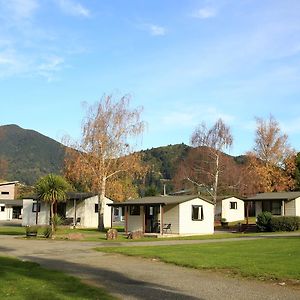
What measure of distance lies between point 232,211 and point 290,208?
16.6 meters

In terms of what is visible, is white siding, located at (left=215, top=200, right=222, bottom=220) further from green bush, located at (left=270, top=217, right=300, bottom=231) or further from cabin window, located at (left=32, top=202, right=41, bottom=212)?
cabin window, located at (left=32, top=202, right=41, bottom=212)

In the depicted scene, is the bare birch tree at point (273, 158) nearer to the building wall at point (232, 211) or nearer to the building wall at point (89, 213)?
the building wall at point (232, 211)

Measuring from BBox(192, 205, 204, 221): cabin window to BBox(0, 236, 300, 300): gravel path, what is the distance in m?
19.6

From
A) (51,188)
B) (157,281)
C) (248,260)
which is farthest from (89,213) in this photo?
(157,281)

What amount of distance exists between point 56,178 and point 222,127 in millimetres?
26222

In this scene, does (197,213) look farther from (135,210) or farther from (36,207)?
(36,207)

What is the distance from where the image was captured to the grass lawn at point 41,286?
9938 millimetres

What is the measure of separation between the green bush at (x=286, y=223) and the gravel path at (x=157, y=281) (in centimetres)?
2230

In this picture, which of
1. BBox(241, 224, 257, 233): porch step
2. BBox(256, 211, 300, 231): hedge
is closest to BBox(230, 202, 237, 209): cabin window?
BBox(241, 224, 257, 233): porch step

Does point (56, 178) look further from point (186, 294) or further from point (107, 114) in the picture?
point (186, 294)

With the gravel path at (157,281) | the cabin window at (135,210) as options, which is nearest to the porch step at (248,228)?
the cabin window at (135,210)

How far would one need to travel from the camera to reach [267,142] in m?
64.2

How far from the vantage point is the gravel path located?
10.4 metres

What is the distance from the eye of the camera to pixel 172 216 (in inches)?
1489
